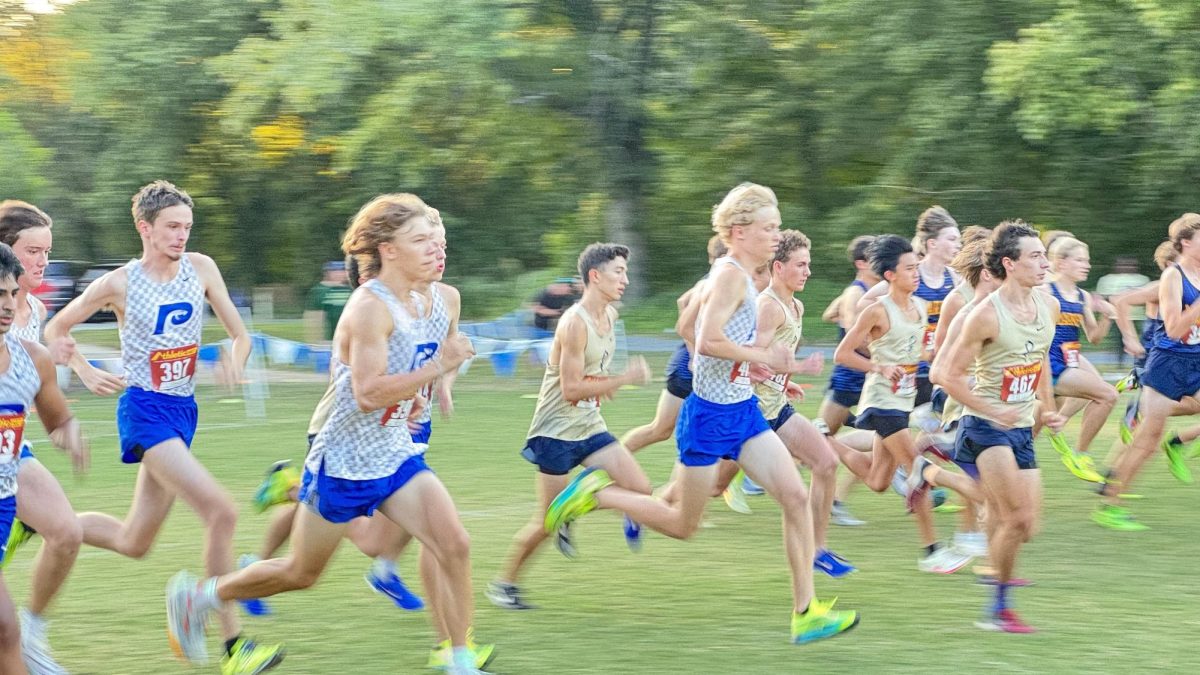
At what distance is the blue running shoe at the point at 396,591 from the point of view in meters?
7.11

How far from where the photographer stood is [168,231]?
→ 661 centimetres

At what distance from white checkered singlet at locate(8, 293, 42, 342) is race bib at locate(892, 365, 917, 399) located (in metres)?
4.46

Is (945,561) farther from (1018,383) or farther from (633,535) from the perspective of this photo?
(633,535)

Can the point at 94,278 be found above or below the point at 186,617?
below

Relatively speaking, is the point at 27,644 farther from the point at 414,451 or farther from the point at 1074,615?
the point at 1074,615

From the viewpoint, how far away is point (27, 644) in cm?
606

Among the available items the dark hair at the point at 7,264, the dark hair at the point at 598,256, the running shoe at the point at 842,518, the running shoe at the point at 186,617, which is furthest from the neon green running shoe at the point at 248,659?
the running shoe at the point at 842,518

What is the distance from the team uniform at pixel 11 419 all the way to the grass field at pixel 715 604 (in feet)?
4.25

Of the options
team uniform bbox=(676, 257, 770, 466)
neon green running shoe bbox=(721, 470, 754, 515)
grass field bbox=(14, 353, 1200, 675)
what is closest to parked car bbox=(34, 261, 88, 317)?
grass field bbox=(14, 353, 1200, 675)

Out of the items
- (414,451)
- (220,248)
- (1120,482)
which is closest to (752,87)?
(220,248)

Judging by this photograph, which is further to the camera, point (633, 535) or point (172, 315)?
point (633, 535)

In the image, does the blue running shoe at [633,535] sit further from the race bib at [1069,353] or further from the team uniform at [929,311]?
the race bib at [1069,353]

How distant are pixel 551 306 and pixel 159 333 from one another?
14.9 meters

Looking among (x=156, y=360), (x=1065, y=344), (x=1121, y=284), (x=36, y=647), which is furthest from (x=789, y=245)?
(x=1121, y=284)
